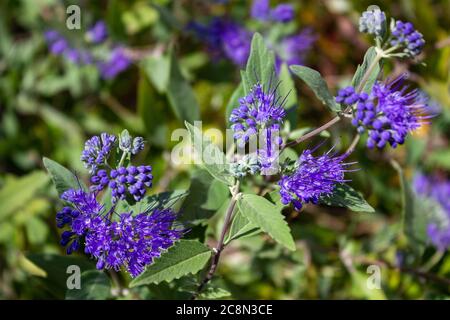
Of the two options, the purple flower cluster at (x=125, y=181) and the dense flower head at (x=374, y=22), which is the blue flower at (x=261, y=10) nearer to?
the dense flower head at (x=374, y=22)

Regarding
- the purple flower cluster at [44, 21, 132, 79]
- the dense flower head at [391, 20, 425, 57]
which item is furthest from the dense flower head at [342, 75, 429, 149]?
the purple flower cluster at [44, 21, 132, 79]

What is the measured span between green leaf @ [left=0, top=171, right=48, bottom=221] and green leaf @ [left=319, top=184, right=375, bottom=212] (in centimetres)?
162

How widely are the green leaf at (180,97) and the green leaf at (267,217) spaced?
3.28 feet

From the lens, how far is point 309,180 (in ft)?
5.48

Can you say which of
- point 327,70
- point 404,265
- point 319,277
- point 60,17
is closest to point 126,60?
point 60,17

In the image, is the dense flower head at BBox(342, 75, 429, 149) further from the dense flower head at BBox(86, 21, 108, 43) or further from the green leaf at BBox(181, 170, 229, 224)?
the dense flower head at BBox(86, 21, 108, 43)

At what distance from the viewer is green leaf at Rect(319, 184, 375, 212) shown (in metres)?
1.70

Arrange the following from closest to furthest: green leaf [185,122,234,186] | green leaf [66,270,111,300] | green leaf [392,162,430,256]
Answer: green leaf [185,122,234,186]
green leaf [66,270,111,300]
green leaf [392,162,430,256]

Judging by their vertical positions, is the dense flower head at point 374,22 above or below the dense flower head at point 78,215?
above

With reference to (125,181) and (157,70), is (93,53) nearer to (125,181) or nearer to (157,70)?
(157,70)

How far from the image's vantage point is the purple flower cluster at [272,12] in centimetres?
297

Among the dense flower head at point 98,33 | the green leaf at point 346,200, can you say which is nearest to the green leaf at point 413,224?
the green leaf at point 346,200

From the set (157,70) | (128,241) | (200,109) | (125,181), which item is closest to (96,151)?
(125,181)

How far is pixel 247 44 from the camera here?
305cm
